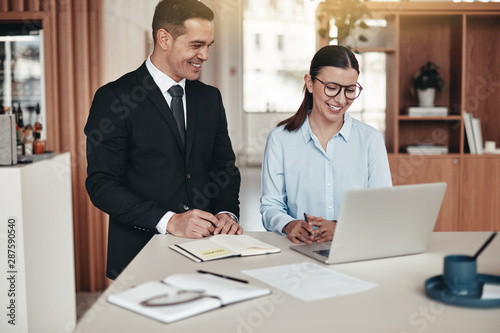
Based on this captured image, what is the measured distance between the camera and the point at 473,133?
4477mm

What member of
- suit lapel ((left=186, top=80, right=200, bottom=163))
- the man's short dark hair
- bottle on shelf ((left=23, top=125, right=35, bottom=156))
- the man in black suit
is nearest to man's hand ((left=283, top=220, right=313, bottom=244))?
the man in black suit

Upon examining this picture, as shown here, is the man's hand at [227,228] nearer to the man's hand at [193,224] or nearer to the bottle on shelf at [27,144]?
the man's hand at [193,224]

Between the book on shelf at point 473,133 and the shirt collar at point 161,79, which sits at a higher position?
the shirt collar at point 161,79

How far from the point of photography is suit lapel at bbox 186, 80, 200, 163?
7.53 ft

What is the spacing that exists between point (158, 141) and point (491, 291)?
1.37 meters

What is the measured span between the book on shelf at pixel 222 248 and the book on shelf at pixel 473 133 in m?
3.16

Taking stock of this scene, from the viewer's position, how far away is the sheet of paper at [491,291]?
4.23 ft

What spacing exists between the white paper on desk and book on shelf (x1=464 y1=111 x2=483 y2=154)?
331 centimetres

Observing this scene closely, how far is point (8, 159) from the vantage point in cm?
291

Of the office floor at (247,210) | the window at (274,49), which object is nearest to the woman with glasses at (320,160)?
the office floor at (247,210)

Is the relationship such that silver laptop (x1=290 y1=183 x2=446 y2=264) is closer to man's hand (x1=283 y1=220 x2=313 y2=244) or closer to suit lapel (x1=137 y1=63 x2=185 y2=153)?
man's hand (x1=283 y1=220 x2=313 y2=244)

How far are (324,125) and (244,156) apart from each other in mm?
7825

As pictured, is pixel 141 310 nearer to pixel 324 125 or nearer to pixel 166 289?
pixel 166 289

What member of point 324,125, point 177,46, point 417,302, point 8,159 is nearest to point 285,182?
point 324,125
